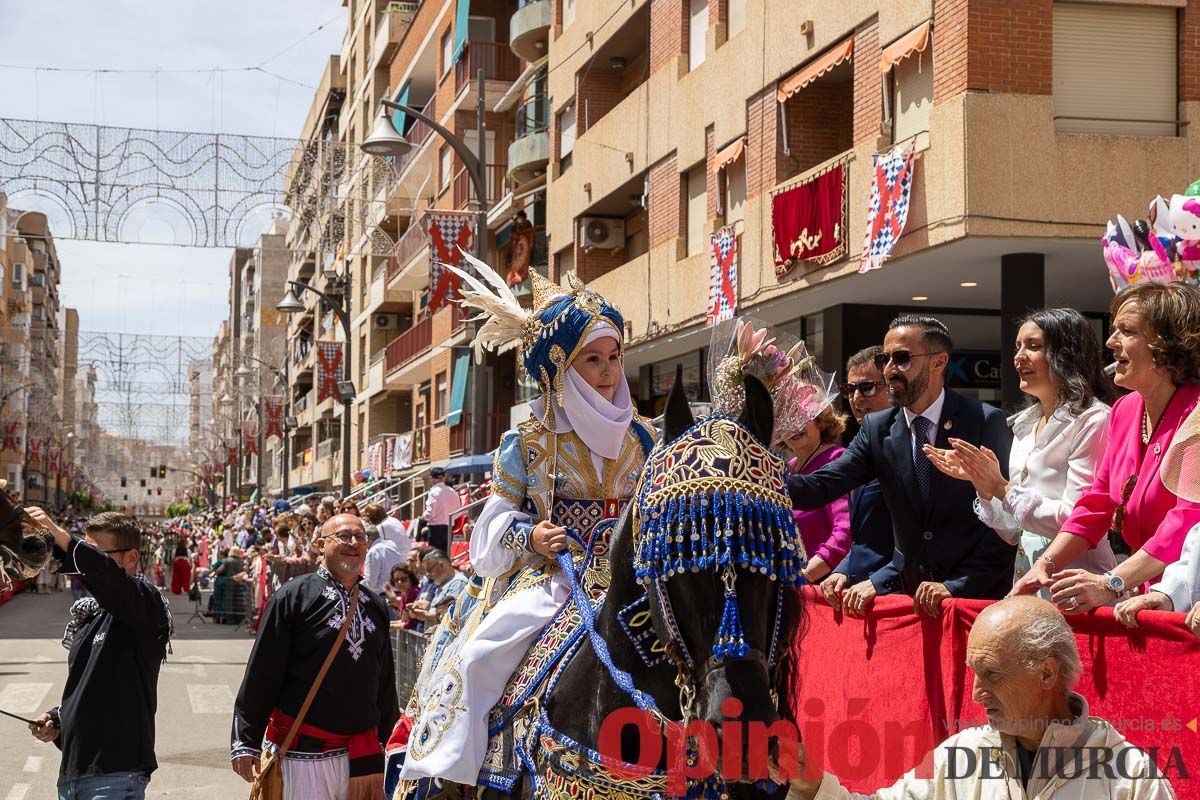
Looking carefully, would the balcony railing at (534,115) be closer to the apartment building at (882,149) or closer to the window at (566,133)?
the window at (566,133)

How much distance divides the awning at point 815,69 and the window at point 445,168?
20.9 meters

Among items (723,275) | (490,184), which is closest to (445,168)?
(490,184)

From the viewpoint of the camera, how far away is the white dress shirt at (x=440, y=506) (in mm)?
19859

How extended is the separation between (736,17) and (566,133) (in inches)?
371

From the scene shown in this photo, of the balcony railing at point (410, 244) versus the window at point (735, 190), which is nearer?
the window at point (735, 190)

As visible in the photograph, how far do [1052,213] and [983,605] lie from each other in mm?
11214

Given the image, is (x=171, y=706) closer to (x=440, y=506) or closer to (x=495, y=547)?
(x=440, y=506)

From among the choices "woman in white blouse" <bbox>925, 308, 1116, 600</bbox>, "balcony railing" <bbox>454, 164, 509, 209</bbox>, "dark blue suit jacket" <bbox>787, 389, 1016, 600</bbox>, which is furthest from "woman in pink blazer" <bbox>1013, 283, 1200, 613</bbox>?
"balcony railing" <bbox>454, 164, 509, 209</bbox>

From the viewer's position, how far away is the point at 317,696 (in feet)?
22.2

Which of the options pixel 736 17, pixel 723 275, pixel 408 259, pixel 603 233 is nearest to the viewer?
pixel 723 275

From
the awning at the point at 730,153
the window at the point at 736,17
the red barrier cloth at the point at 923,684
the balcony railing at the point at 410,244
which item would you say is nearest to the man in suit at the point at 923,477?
the red barrier cloth at the point at 923,684

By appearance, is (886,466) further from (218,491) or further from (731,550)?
(218,491)

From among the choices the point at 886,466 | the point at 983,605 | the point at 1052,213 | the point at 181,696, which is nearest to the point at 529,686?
the point at 983,605

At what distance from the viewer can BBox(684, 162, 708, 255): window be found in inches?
936
